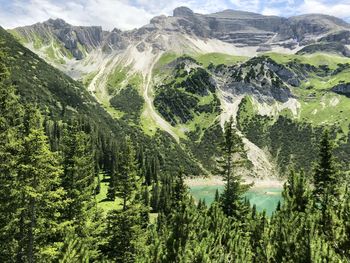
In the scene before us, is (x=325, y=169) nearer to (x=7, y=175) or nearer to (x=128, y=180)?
(x=128, y=180)

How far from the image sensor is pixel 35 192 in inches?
1069

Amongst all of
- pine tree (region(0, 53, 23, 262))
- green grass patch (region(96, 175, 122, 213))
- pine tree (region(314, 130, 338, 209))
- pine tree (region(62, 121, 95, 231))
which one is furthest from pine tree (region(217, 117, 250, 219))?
green grass patch (region(96, 175, 122, 213))

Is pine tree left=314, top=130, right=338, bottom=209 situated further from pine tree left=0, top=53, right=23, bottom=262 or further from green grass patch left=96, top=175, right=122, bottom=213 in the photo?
green grass patch left=96, top=175, right=122, bottom=213

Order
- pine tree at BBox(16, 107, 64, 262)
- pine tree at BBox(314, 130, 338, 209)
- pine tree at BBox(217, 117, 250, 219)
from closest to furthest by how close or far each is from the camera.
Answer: pine tree at BBox(16, 107, 64, 262), pine tree at BBox(314, 130, 338, 209), pine tree at BBox(217, 117, 250, 219)

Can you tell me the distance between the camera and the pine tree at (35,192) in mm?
26984

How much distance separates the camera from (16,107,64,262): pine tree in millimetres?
26984

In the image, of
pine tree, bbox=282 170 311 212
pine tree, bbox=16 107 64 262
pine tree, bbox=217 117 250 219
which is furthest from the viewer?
pine tree, bbox=217 117 250 219

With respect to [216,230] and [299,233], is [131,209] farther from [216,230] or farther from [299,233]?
[299,233]

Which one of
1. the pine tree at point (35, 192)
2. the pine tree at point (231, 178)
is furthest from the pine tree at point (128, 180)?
the pine tree at point (35, 192)

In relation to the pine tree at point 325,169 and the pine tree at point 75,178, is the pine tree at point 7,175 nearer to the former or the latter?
the pine tree at point 75,178

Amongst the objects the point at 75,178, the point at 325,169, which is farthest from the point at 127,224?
the point at 325,169

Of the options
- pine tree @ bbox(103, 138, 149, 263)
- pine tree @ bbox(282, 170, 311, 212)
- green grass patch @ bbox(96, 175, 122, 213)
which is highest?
pine tree @ bbox(282, 170, 311, 212)

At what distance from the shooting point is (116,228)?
44188 mm

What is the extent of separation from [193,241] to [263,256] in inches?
196
